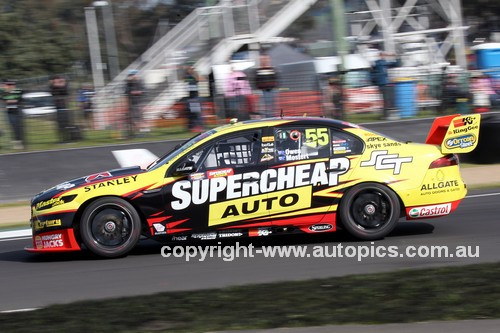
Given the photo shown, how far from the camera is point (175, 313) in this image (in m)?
6.08

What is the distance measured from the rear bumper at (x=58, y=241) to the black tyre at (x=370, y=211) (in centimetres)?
303

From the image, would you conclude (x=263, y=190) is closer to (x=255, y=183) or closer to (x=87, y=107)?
(x=255, y=183)

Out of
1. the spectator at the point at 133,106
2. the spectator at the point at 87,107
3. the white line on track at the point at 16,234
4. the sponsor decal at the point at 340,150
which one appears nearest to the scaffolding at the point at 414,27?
the spectator at the point at 133,106

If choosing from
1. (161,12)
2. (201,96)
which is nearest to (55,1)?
(161,12)

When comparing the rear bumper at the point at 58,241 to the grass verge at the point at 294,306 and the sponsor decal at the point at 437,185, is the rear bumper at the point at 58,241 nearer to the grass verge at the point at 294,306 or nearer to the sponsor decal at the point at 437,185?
the grass verge at the point at 294,306

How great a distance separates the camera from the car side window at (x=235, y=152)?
28.9 feet

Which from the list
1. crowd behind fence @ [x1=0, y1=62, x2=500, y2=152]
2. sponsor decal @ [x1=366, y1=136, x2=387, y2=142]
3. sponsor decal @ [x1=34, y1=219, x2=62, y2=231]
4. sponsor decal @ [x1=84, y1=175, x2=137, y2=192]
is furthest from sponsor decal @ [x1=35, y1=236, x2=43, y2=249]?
crowd behind fence @ [x1=0, y1=62, x2=500, y2=152]

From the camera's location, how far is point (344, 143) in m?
8.95

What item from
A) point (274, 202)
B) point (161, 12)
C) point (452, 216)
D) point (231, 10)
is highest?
point (161, 12)

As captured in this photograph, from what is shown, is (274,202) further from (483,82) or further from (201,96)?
(483,82)

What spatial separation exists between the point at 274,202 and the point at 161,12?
43422mm

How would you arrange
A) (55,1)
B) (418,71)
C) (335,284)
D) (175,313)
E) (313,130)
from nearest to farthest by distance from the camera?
(175,313) → (335,284) → (313,130) → (418,71) → (55,1)

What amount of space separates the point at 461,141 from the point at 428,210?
892 millimetres

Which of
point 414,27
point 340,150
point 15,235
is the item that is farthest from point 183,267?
point 414,27
